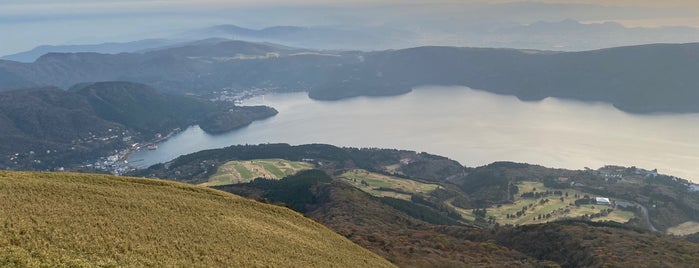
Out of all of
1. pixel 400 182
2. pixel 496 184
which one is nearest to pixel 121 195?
pixel 400 182

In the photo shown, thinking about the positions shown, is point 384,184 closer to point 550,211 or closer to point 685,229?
point 550,211

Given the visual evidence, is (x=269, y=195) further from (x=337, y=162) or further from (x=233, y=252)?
(x=337, y=162)

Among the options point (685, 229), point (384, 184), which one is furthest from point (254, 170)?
point (685, 229)

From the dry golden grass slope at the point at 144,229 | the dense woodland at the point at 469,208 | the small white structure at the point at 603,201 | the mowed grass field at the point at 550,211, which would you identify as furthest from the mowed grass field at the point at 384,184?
the dry golden grass slope at the point at 144,229

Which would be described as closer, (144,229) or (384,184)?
(144,229)

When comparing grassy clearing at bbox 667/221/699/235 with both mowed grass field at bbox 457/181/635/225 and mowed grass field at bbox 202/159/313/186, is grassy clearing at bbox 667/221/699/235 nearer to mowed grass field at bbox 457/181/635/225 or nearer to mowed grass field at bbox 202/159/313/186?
mowed grass field at bbox 457/181/635/225

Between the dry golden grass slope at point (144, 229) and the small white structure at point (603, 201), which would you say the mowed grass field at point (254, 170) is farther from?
the dry golden grass slope at point (144, 229)
